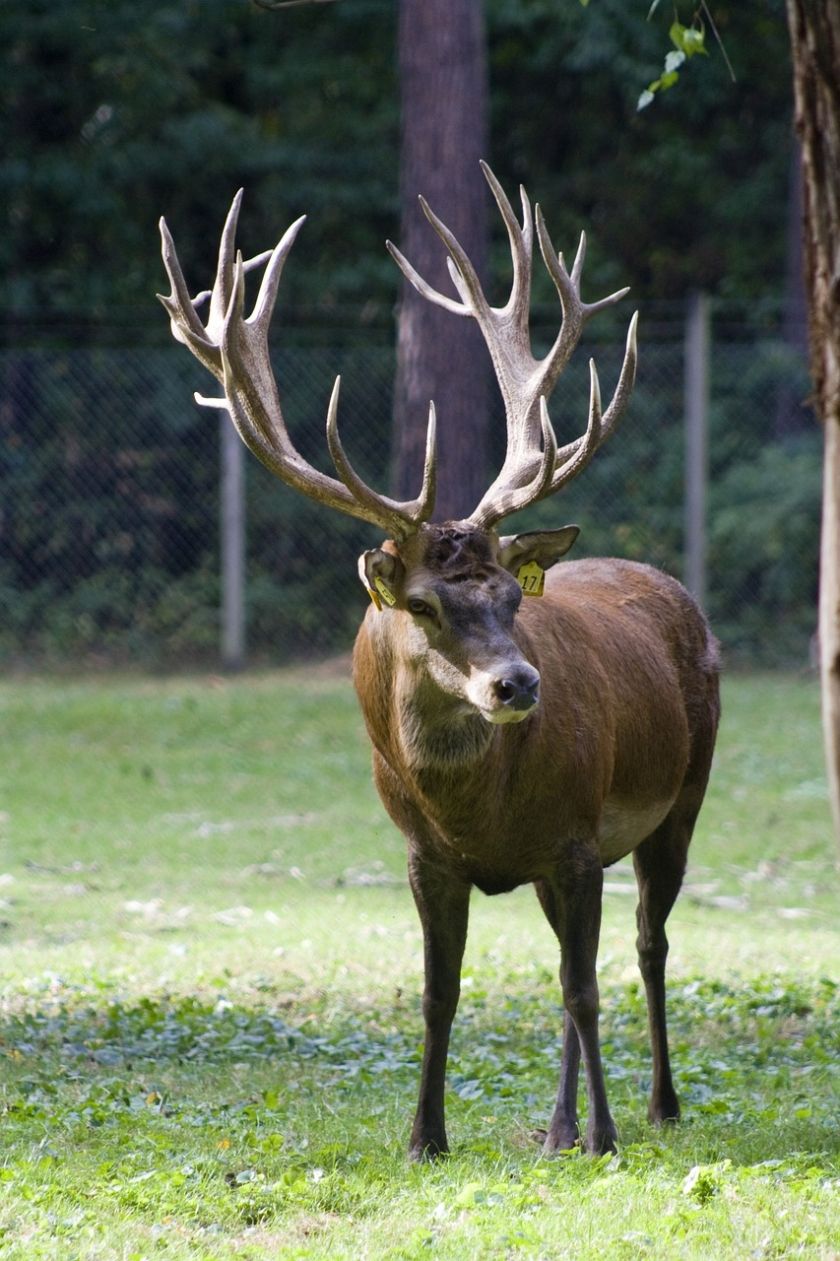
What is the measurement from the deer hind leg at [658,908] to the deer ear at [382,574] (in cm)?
154

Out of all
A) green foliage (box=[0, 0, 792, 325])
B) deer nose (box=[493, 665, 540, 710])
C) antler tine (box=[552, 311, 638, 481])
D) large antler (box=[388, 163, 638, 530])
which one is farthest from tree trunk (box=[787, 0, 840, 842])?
green foliage (box=[0, 0, 792, 325])

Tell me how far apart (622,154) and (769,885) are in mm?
11996

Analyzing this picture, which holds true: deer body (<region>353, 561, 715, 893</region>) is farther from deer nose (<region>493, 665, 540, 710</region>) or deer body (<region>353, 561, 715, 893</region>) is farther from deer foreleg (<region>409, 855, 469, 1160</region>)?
deer nose (<region>493, 665, 540, 710</region>)

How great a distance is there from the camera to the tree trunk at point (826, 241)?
4.07 meters

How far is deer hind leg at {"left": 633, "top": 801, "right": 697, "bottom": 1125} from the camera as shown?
5559 mm

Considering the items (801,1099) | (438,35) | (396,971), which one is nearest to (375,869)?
(396,971)

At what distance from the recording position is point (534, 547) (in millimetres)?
5078

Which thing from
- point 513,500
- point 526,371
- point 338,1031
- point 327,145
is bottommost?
point 338,1031

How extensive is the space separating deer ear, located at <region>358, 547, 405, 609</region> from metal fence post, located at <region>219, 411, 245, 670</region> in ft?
33.9

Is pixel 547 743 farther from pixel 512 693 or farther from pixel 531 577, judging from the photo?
pixel 512 693

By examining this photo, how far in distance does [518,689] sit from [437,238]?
828 centimetres

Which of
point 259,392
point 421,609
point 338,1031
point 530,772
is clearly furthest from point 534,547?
point 338,1031

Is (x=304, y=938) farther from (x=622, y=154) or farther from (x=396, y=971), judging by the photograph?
(x=622, y=154)

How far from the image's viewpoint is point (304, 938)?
7.99 m
